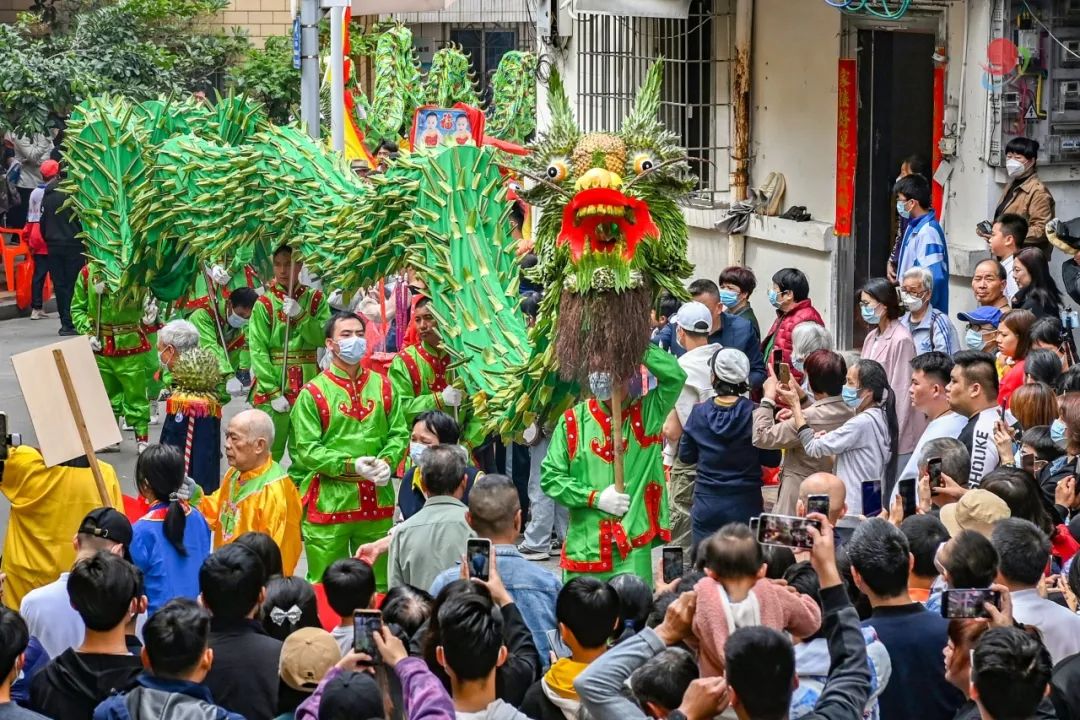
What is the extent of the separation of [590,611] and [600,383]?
7.69ft

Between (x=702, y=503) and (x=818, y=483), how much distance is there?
1669 mm

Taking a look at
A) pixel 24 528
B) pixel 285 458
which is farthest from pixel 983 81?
pixel 24 528

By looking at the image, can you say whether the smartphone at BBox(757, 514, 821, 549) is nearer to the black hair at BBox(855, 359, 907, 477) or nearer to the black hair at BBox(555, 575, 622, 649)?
the black hair at BBox(555, 575, 622, 649)

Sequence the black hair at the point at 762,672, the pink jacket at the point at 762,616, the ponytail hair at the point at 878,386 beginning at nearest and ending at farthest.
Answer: the black hair at the point at 762,672 < the pink jacket at the point at 762,616 < the ponytail hair at the point at 878,386

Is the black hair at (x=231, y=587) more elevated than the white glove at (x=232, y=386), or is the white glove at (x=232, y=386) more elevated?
the black hair at (x=231, y=587)

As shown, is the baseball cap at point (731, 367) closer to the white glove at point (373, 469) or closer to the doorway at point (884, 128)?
the white glove at point (373, 469)

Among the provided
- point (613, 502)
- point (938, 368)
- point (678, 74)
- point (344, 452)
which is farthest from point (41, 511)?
point (678, 74)

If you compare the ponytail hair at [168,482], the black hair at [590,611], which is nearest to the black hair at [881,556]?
the black hair at [590,611]

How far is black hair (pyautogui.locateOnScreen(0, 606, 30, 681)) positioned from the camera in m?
4.49

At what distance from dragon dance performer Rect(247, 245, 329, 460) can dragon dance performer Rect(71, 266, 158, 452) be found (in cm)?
187

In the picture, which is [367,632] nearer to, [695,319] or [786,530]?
[786,530]

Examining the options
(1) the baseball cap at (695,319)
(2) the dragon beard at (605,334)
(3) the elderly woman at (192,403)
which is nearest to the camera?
(2) the dragon beard at (605,334)

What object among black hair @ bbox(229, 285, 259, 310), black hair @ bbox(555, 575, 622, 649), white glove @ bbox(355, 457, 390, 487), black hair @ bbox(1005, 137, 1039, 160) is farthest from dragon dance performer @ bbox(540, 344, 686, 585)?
black hair @ bbox(229, 285, 259, 310)

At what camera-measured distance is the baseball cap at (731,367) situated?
752 centimetres
